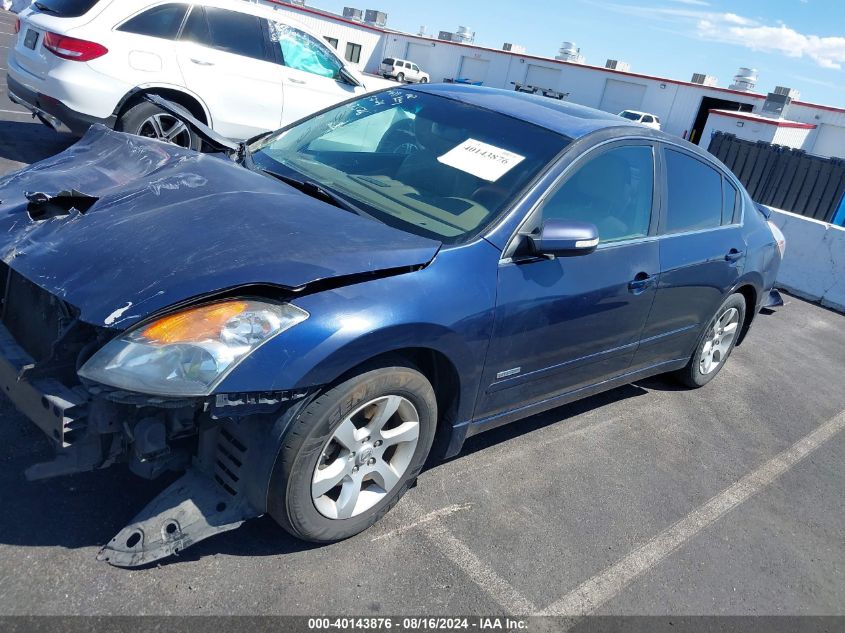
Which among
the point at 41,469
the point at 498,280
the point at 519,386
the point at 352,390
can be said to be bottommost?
the point at 41,469

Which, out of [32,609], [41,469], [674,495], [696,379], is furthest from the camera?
[696,379]

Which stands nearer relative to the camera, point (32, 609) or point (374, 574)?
point (32, 609)

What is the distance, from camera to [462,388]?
291 centimetres

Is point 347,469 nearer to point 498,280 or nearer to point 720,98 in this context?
point 498,280

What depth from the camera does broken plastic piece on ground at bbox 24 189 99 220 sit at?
8.78 ft

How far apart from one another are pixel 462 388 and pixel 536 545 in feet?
2.58

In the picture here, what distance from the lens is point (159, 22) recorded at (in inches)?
259

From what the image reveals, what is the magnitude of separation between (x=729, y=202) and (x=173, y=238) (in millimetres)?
3654

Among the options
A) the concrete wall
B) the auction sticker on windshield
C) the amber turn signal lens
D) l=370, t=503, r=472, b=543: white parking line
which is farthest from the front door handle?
the concrete wall

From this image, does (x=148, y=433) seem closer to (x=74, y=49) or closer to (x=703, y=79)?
(x=74, y=49)

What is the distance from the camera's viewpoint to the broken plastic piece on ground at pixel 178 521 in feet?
7.52

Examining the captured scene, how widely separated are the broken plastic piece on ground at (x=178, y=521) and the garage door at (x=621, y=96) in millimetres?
41012

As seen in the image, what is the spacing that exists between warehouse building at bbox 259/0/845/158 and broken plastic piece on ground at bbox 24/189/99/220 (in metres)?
29.5

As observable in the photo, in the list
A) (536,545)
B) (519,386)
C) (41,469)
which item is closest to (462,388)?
(519,386)
